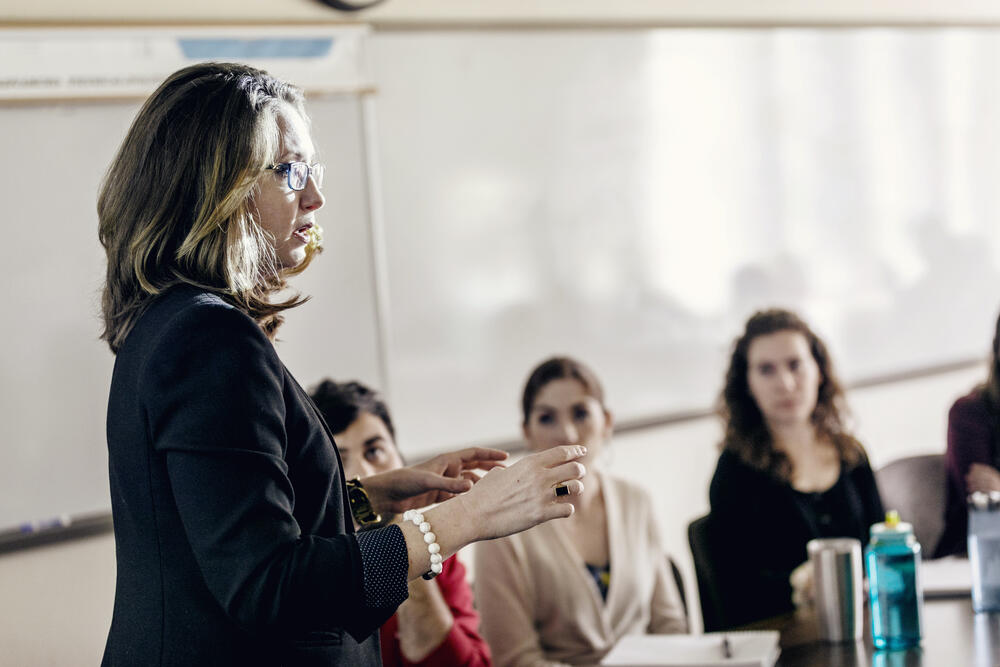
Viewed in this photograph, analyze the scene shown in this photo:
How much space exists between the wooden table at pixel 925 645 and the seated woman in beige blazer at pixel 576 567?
1.34 feet

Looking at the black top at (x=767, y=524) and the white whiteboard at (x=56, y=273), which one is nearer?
the white whiteboard at (x=56, y=273)

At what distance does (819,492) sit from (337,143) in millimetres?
1438

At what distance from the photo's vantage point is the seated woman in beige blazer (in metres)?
2.41

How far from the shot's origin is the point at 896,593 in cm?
194

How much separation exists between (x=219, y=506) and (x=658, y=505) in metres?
2.51

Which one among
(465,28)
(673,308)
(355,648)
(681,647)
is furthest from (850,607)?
(465,28)

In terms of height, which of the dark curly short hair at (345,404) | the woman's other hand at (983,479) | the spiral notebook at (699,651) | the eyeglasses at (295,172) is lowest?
the spiral notebook at (699,651)

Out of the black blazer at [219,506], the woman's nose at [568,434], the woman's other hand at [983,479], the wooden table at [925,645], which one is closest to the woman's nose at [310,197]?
the black blazer at [219,506]

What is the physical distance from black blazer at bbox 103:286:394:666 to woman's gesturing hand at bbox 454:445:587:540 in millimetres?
128

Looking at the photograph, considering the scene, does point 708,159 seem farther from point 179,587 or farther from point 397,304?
point 179,587

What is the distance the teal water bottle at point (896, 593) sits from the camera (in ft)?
6.34

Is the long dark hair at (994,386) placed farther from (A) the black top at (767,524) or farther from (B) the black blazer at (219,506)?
(B) the black blazer at (219,506)

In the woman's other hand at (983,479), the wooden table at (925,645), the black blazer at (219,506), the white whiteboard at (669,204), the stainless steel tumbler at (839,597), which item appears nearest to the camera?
the black blazer at (219,506)

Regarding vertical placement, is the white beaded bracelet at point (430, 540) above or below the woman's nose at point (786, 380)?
below
